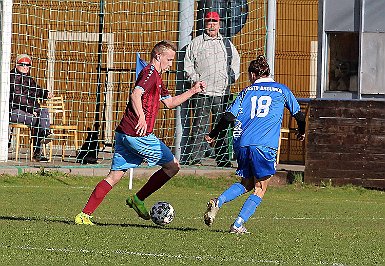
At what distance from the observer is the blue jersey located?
36.9 ft

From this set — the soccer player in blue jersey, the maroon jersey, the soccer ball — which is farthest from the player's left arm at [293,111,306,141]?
the soccer ball

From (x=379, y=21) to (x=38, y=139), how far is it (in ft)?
20.0

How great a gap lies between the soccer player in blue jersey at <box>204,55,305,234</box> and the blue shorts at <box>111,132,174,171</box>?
63 cm

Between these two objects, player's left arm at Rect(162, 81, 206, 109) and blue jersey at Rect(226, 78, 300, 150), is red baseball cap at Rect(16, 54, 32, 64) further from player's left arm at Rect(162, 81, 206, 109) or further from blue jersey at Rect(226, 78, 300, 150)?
blue jersey at Rect(226, 78, 300, 150)

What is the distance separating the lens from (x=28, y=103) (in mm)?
19625

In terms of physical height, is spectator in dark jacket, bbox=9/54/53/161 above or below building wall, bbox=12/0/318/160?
below

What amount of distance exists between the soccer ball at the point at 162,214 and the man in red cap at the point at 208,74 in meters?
7.53

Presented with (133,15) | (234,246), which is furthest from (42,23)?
(234,246)

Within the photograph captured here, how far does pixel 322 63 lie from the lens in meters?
19.4

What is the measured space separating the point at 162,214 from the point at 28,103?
28.5 feet

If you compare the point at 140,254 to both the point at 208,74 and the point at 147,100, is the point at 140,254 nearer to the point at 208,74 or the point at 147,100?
the point at 147,100

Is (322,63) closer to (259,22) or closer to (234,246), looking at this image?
(259,22)

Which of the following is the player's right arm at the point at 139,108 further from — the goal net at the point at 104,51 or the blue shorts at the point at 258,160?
the goal net at the point at 104,51

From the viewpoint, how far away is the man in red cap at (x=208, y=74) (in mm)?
18875
